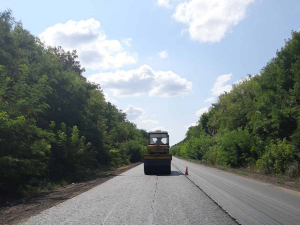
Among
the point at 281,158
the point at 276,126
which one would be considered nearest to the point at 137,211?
the point at 281,158

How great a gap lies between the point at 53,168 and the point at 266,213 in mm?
17088

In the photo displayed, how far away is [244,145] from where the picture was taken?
3606 cm

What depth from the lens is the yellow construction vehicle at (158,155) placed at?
24.6m

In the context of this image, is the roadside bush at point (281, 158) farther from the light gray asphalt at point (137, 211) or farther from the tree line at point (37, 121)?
the tree line at point (37, 121)

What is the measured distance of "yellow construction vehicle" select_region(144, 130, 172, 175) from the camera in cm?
2456

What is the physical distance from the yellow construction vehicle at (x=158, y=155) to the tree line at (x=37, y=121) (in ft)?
17.8

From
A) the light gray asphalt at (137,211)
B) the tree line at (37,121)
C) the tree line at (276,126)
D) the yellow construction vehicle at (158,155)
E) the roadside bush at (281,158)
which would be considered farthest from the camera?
the tree line at (276,126)

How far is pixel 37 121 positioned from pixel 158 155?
32.3 feet

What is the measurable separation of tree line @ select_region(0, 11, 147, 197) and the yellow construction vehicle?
5439 millimetres

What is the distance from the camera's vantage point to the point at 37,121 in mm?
20875

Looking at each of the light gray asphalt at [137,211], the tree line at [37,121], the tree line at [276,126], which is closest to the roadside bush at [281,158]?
the tree line at [276,126]

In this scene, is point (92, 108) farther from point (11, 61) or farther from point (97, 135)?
point (11, 61)

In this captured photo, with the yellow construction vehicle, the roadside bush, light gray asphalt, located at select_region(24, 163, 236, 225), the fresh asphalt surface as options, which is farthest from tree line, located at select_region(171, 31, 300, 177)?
light gray asphalt, located at select_region(24, 163, 236, 225)

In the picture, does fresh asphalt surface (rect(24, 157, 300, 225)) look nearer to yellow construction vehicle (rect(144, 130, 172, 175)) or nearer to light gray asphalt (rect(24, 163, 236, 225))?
light gray asphalt (rect(24, 163, 236, 225))
